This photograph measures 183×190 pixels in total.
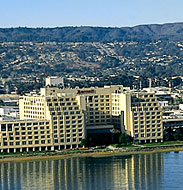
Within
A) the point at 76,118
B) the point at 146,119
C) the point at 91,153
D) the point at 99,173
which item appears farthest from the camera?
the point at 146,119

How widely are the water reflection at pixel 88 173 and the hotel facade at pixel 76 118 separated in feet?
9.03

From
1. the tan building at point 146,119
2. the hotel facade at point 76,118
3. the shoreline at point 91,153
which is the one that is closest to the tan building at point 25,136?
the hotel facade at point 76,118

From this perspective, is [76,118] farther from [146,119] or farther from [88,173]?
[88,173]

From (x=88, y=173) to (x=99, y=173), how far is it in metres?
0.44

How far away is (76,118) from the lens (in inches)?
1704

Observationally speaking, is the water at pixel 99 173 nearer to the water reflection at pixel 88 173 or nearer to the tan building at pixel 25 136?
the water reflection at pixel 88 173

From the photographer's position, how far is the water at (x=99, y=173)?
3334 centimetres

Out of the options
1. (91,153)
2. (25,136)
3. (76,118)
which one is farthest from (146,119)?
(25,136)

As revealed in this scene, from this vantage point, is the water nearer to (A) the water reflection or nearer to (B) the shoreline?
(A) the water reflection

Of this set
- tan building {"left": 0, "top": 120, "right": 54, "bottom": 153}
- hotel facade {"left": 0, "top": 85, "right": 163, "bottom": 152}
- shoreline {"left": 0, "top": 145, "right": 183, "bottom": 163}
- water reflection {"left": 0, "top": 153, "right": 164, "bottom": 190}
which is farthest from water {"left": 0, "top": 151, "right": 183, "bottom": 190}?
hotel facade {"left": 0, "top": 85, "right": 163, "bottom": 152}

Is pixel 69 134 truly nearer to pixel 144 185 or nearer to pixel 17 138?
pixel 17 138

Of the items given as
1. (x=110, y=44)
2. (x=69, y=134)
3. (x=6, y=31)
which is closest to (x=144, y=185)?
(x=69, y=134)

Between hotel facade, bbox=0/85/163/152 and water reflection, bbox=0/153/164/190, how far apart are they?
9.03 feet

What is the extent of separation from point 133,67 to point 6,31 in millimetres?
66627
